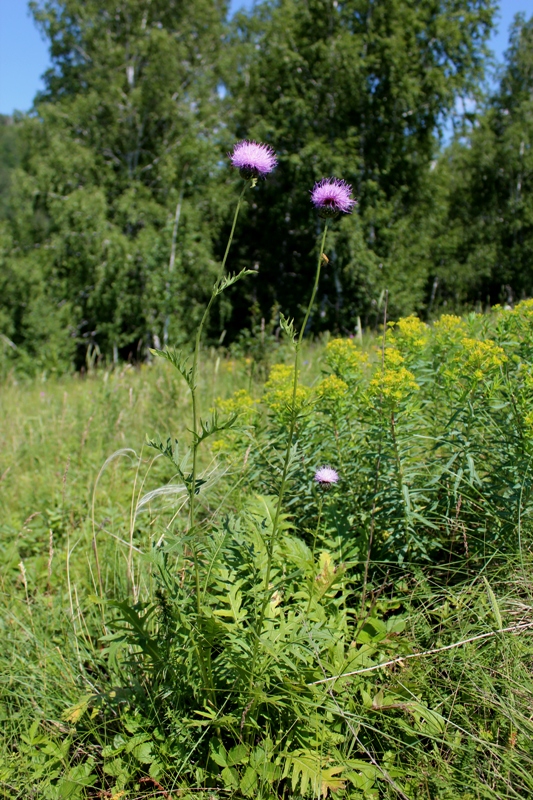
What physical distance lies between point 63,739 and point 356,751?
95 centimetres

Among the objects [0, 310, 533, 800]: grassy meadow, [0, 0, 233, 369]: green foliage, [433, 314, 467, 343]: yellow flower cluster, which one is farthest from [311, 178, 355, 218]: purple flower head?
[0, 0, 233, 369]: green foliage

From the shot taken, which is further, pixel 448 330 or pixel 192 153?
pixel 192 153

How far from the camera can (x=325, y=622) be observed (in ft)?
5.45

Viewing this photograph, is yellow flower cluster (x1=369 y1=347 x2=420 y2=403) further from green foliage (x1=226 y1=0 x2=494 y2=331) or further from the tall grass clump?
green foliage (x1=226 y1=0 x2=494 y2=331)

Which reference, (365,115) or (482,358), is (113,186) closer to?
(365,115)

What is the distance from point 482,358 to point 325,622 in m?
1.08

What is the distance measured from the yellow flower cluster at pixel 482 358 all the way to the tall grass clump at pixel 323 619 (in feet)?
0.04

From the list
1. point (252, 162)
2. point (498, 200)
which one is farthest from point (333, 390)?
point (498, 200)

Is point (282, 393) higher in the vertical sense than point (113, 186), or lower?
lower

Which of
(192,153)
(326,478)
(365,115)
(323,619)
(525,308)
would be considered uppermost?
(365,115)

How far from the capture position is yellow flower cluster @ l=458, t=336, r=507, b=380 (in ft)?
6.42

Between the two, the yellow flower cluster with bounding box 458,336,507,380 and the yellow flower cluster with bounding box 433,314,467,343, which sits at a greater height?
the yellow flower cluster with bounding box 433,314,467,343

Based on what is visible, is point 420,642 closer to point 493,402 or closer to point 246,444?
point 493,402

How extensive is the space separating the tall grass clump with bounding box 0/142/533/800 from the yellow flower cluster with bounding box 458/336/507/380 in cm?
1
